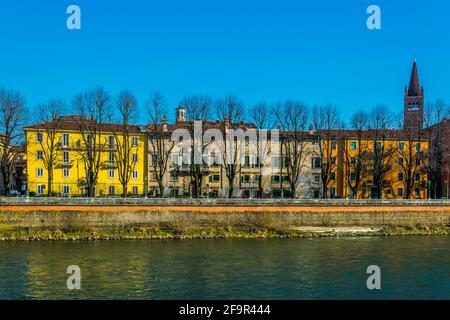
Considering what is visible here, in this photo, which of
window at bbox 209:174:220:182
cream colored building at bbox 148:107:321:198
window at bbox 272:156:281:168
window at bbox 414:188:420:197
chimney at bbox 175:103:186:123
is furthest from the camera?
chimney at bbox 175:103:186:123

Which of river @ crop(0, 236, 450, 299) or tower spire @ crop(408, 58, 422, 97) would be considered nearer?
river @ crop(0, 236, 450, 299)

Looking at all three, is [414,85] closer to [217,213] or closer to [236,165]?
[236,165]

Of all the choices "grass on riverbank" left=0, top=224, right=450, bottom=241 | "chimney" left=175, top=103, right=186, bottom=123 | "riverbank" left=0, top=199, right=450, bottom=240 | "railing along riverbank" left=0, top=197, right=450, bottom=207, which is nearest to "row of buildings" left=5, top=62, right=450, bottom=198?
"chimney" left=175, top=103, right=186, bottom=123

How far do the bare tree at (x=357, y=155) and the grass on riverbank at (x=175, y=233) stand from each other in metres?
15.2

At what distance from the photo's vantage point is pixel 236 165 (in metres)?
64.4

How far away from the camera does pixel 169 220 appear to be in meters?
48.6

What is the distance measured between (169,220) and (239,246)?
10786mm

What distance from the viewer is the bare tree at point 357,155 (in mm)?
65438

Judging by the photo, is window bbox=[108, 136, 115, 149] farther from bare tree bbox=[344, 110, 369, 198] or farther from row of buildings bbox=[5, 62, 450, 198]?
bare tree bbox=[344, 110, 369, 198]

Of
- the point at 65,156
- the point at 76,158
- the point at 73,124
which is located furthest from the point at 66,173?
the point at 73,124

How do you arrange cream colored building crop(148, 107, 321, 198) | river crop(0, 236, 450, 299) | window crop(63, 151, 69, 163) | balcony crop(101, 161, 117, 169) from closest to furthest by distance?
river crop(0, 236, 450, 299) < window crop(63, 151, 69, 163) < balcony crop(101, 161, 117, 169) < cream colored building crop(148, 107, 321, 198)

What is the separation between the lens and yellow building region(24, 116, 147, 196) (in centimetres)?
6194

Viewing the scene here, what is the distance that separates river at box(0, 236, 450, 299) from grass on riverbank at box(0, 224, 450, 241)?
226 cm
